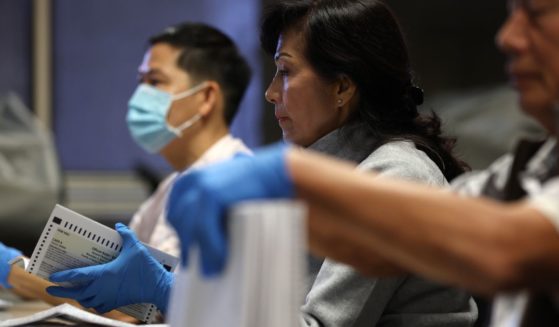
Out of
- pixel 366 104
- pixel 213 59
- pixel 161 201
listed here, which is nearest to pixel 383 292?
pixel 366 104

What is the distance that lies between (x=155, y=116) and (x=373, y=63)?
1151 mm

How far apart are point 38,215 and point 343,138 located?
2544 millimetres

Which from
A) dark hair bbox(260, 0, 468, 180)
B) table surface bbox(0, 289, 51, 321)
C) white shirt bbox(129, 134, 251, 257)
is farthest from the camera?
white shirt bbox(129, 134, 251, 257)

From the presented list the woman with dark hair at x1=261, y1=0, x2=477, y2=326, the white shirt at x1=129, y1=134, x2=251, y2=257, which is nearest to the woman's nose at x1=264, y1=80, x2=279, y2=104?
the woman with dark hair at x1=261, y1=0, x2=477, y2=326

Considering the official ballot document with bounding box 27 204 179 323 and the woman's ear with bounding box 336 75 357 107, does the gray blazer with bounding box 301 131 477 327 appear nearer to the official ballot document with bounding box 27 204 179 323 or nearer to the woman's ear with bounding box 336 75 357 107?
the woman's ear with bounding box 336 75 357 107

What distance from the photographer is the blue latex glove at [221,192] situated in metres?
1.08

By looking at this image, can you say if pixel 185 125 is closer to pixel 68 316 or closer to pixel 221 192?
pixel 68 316

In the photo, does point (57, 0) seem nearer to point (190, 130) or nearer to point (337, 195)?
point (190, 130)

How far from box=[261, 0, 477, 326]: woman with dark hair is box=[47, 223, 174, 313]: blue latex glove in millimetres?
318

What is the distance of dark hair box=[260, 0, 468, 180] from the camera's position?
1.96 metres

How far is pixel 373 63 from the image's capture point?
6.47 feet

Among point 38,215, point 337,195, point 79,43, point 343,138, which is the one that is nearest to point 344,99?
point 343,138

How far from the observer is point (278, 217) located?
3.50 ft

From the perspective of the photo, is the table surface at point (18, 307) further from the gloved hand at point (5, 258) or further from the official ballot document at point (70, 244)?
the official ballot document at point (70, 244)
